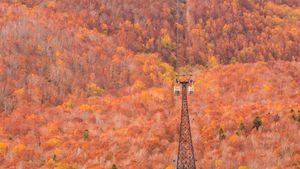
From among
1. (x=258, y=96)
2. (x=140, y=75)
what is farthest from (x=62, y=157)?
(x=140, y=75)

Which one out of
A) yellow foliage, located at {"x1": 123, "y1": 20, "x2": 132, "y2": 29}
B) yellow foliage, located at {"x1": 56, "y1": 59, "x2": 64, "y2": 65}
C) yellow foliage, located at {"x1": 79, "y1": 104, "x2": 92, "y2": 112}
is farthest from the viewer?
yellow foliage, located at {"x1": 123, "y1": 20, "x2": 132, "y2": 29}

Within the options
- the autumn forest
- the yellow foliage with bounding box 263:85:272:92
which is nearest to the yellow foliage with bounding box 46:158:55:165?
the autumn forest

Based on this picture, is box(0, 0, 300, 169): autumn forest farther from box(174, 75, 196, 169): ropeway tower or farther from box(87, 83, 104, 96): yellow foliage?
box(174, 75, 196, 169): ropeway tower

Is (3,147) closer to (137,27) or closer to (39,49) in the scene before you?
(39,49)

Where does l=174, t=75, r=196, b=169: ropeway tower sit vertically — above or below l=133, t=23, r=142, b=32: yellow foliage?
below

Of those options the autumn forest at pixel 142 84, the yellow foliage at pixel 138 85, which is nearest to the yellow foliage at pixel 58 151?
the autumn forest at pixel 142 84

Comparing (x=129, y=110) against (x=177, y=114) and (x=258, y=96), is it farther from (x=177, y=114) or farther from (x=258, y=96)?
(x=258, y=96)
